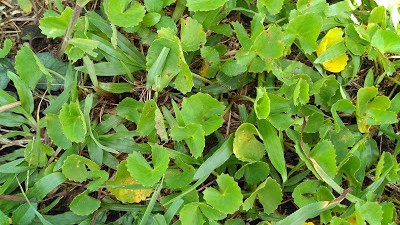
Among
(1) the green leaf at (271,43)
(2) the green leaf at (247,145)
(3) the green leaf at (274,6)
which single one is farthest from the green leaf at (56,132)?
(3) the green leaf at (274,6)

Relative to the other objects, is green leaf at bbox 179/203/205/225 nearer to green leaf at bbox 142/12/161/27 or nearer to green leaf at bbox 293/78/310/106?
green leaf at bbox 293/78/310/106

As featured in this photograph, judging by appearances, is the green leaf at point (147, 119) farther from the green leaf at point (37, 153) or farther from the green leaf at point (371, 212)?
the green leaf at point (371, 212)

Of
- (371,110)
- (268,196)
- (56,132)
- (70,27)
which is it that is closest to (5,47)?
(70,27)

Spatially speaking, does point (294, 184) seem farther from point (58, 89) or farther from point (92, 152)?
point (58, 89)

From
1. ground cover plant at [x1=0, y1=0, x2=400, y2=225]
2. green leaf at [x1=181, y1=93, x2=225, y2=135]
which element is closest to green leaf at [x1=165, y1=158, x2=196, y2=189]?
ground cover plant at [x1=0, y1=0, x2=400, y2=225]

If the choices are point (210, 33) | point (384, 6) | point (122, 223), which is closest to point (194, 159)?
point (122, 223)

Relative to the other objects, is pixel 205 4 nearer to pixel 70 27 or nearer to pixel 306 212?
pixel 70 27
